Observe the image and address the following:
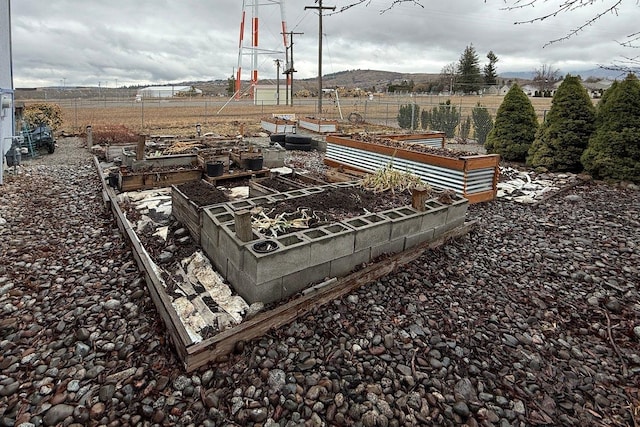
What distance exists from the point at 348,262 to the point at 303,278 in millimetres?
537

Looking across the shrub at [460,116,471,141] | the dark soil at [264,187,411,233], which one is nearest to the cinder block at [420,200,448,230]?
the dark soil at [264,187,411,233]

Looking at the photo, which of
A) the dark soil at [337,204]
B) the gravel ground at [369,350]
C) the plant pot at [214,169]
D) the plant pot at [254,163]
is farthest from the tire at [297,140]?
the gravel ground at [369,350]

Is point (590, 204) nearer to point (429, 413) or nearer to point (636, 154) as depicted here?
point (636, 154)

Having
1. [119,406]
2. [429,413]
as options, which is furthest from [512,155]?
[119,406]

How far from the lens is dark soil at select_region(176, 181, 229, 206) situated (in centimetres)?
515

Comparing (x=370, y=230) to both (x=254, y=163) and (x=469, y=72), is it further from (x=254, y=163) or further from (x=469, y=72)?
(x=469, y=72)

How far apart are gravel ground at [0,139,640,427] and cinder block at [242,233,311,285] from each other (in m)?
0.44

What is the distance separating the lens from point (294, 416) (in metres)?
2.26

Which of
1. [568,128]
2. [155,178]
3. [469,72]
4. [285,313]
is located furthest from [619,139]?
[469,72]

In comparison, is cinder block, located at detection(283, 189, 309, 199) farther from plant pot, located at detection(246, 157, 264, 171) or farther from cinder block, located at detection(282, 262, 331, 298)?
plant pot, located at detection(246, 157, 264, 171)

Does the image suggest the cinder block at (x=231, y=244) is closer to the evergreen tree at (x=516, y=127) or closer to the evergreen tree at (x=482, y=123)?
the evergreen tree at (x=516, y=127)

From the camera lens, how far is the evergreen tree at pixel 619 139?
786 centimetres

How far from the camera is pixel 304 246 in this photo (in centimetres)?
328

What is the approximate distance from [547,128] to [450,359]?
863 centimetres
